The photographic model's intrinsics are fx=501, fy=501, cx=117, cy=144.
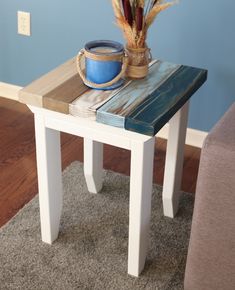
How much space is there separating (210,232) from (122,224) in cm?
55

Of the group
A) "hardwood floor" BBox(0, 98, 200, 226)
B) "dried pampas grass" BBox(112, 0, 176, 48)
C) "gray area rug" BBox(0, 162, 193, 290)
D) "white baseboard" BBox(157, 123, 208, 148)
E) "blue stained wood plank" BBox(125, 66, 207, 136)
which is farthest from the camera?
"white baseboard" BBox(157, 123, 208, 148)

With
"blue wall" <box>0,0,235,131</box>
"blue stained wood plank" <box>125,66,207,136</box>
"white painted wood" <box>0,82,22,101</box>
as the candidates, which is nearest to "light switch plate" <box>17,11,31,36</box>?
"blue wall" <box>0,0,235,131</box>

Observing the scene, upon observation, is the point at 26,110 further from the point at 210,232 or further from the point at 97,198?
the point at 210,232

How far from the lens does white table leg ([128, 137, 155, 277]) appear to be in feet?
4.51

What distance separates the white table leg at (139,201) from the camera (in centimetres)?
138

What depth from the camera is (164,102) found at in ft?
4.61

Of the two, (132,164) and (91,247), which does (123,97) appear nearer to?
(132,164)

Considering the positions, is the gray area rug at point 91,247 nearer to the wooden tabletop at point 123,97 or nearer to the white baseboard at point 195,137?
the white baseboard at point 195,137

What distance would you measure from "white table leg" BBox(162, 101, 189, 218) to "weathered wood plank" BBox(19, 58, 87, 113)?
1.16 ft

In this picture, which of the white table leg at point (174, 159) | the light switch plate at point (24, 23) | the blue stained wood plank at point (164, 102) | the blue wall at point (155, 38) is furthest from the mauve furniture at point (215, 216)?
the light switch plate at point (24, 23)

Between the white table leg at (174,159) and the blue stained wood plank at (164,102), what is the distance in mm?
106

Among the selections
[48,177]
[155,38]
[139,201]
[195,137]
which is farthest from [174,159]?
[155,38]

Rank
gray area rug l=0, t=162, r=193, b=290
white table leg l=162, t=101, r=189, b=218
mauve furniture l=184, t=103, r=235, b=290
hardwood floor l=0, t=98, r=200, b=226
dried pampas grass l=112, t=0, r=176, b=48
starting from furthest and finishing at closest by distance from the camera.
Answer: hardwood floor l=0, t=98, r=200, b=226 < white table leg l=162, t=101, r=189, b=218 < gray area rug l=0, t=162, r=193, b=290 < dried pampas grass l=112, t=0, r=176, b=48 < mauve furniture l=184, t=103, r=235, b=290

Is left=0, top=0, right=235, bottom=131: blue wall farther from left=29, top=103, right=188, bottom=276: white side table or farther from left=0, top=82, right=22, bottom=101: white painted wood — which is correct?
left=29, top=103, right=188, bottom=276: white side table
